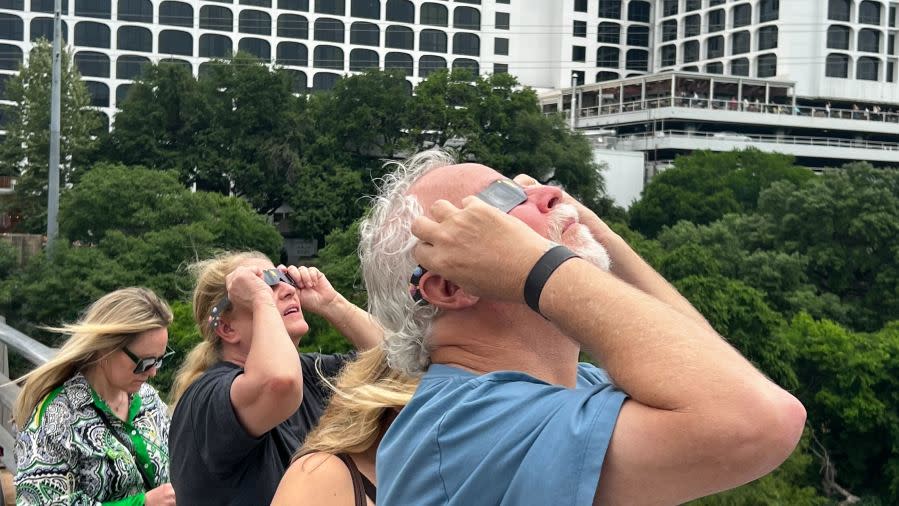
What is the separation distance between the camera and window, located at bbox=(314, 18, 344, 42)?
2783 inches

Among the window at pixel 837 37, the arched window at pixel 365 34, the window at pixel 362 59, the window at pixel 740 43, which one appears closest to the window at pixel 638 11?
the window at pixel 740 43

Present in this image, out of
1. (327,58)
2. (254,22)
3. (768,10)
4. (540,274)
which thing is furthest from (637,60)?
(540,274)

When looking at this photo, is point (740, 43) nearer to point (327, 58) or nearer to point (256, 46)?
point (327, 58)

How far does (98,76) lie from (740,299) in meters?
51.7

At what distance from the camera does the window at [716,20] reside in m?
74.1

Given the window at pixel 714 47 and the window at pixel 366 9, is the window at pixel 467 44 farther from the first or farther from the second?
the window at pixel 714 47

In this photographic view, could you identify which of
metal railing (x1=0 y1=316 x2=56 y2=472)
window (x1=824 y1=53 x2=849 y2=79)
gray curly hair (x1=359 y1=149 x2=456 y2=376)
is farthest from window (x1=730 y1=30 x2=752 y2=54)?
gray curly hair (x1=359 y1=149 x2=456 y2=376)

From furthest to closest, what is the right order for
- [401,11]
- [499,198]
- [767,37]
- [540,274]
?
[401,11], [767,37], [499,198], [540,274]

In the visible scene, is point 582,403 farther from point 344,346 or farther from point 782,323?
point 782,323

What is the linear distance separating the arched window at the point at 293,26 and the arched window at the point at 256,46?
1.36m

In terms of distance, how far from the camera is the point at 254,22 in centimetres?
6906

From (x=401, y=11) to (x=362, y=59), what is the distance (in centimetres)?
495

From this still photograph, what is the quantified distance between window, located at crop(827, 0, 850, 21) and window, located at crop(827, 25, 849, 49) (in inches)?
27.5

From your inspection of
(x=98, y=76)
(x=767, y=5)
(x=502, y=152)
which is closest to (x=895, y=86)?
(x=767, y=5)
